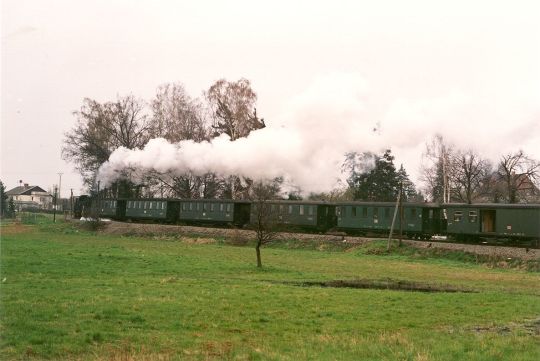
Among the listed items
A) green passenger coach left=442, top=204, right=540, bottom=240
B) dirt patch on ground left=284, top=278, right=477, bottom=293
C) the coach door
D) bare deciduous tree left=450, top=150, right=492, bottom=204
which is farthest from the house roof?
dirt patch on ground left=284, top=278, right=477, bottom=293

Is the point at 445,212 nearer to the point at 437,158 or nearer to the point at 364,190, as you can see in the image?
the point at 437,158

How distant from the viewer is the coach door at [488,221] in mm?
38719

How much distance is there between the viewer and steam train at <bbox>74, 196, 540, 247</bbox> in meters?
37.5

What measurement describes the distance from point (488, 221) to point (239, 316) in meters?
29.1

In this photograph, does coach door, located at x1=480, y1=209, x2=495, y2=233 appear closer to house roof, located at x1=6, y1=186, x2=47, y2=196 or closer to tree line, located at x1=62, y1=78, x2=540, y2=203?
tree line, located at x1=62, y1=78, x2=540, y2=203

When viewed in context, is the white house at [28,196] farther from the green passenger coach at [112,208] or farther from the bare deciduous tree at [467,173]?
the bare deciduous tree at [467,173]

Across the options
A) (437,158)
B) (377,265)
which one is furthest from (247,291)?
(437,158)

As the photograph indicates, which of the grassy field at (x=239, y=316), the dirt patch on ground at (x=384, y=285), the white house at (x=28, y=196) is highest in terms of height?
the white house at (x=28, y=196)

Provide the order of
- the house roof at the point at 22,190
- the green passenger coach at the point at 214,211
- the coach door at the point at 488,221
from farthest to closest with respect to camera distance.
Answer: the house roof at the point at 22,190, the green passenger coach at the point at 214,211, the coach door at the point at 488,221

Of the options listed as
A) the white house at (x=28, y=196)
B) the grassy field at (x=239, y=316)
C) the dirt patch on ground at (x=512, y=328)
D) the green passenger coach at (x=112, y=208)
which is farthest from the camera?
the white house at (x=28, y=196)

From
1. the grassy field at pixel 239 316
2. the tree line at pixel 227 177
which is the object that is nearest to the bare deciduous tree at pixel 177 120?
the tree line at pixel 227 177

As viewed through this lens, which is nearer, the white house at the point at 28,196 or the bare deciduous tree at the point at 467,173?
the bare deciduous tree at the point at 467,173

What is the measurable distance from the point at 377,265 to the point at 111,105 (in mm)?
50145

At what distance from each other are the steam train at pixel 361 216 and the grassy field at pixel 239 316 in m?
11.8
